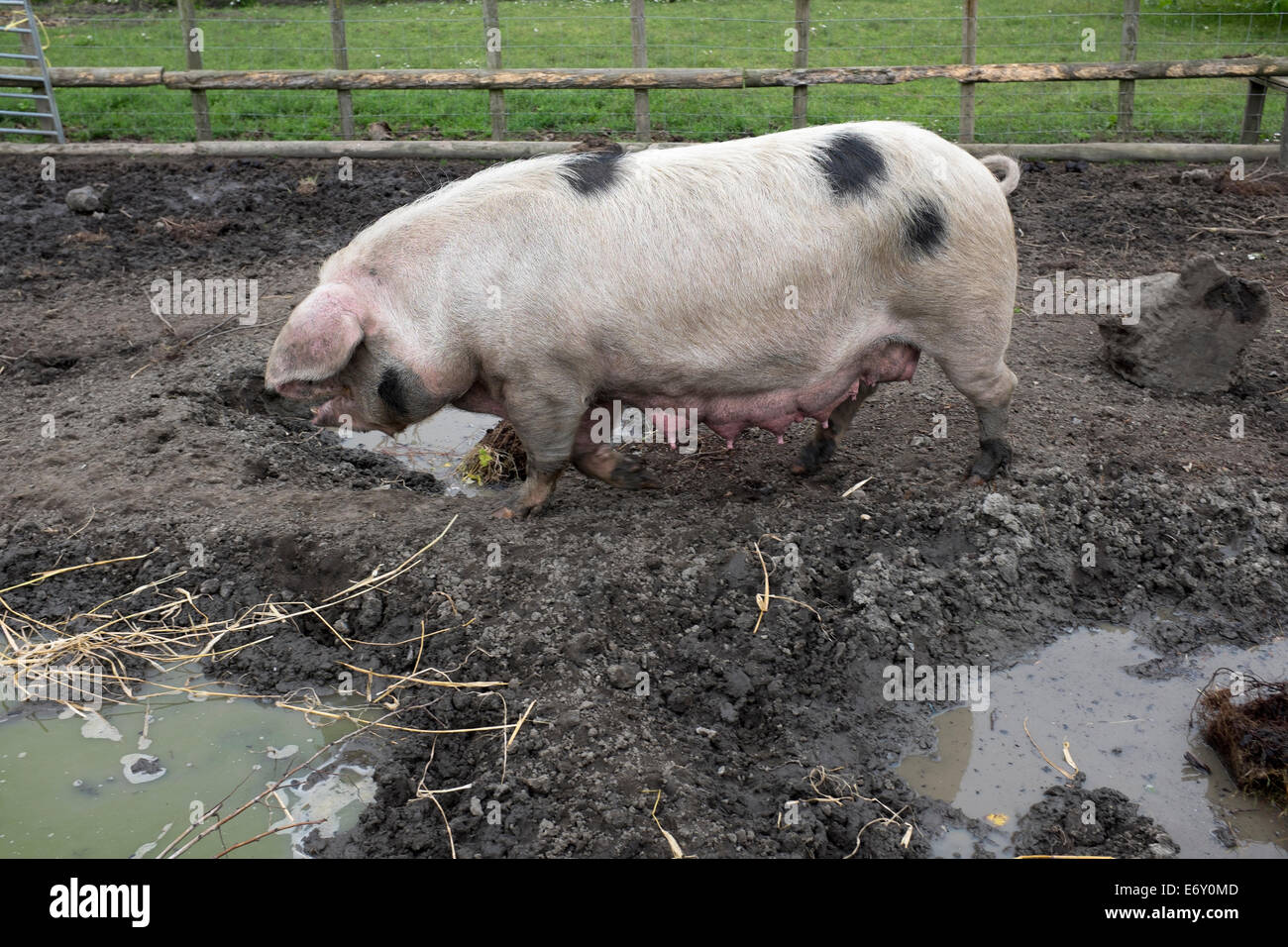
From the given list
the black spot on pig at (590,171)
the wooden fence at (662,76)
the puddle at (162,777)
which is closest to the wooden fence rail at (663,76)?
the wooden fence at (662,76)

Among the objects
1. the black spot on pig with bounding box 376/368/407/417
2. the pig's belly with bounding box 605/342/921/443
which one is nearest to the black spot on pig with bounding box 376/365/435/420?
the black spot on pig with bounding box 376/368/407/417

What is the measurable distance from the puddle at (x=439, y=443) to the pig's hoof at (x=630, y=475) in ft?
2.90

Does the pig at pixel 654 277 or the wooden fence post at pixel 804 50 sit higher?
the wooden fence post at pixel 804 50

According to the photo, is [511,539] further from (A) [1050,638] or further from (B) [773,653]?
(A) [1050,638]

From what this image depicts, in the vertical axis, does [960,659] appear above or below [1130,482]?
below

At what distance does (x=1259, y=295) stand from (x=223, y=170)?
7.94 m

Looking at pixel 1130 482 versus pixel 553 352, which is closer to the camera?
pixel 553 352

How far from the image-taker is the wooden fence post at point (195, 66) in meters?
9.57

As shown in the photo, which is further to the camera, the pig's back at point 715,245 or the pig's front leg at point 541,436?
the pig's front leg at point 541,436

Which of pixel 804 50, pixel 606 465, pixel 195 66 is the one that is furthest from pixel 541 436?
pixel 195 66

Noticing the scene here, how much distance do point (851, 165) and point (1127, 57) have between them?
6622mm

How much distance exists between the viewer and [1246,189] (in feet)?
26.2

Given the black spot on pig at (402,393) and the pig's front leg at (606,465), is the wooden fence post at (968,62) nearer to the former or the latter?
the pig's front leg at (606,465)

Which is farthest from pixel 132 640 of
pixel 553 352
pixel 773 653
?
pixel 773 653
